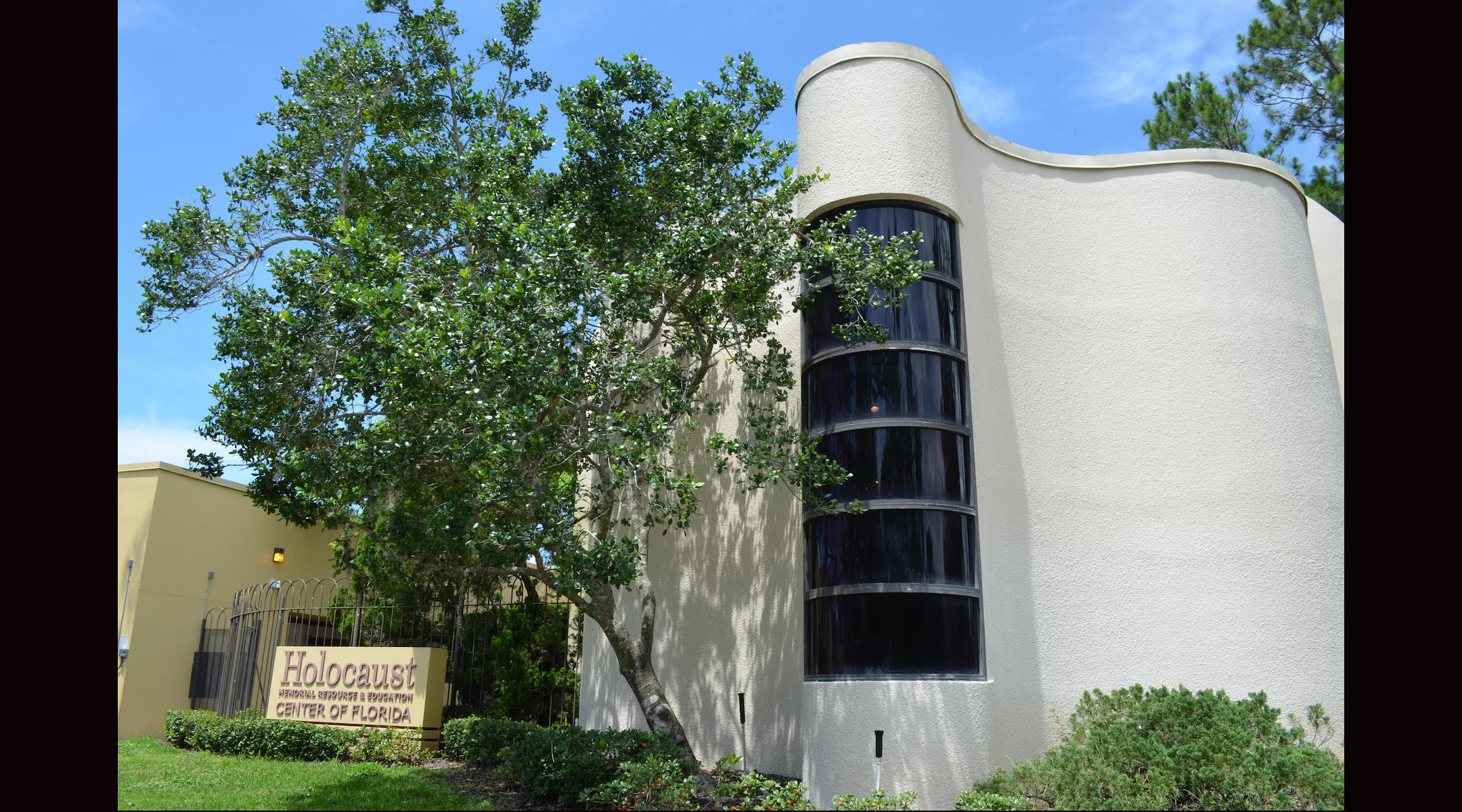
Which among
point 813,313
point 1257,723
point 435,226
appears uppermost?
point 435,226

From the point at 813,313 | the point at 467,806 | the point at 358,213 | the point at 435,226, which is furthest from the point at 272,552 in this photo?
the point at 813,313

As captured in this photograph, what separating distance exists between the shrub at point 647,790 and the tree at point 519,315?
4.04 ft

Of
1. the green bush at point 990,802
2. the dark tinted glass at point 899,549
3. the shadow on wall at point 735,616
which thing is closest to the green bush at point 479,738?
the shadow on wall at point 735,616

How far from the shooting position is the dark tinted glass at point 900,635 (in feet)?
30.8

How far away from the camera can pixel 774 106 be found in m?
11.5

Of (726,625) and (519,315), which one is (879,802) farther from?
(519,315)

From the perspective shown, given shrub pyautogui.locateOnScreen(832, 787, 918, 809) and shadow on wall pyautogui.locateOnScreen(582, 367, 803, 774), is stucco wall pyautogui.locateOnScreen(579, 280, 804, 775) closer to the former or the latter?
shadow on wall pyautogui.locateOnScreen(582, 367, 803, 774)

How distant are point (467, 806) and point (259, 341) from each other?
547cm

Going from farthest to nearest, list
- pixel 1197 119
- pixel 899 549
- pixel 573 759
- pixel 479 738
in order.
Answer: pixel 1197 119 → pixel 479 738 → pixel 899 549 → pixel 573 759

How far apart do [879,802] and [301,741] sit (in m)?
7.69

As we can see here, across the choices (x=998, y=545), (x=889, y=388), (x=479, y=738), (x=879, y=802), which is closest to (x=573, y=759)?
(x=479, y=738)

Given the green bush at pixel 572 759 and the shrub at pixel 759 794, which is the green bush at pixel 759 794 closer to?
the shrub at pixel 759 794

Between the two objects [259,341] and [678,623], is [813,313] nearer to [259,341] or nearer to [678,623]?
[678,623]

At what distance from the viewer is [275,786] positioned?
9727 millimetres
